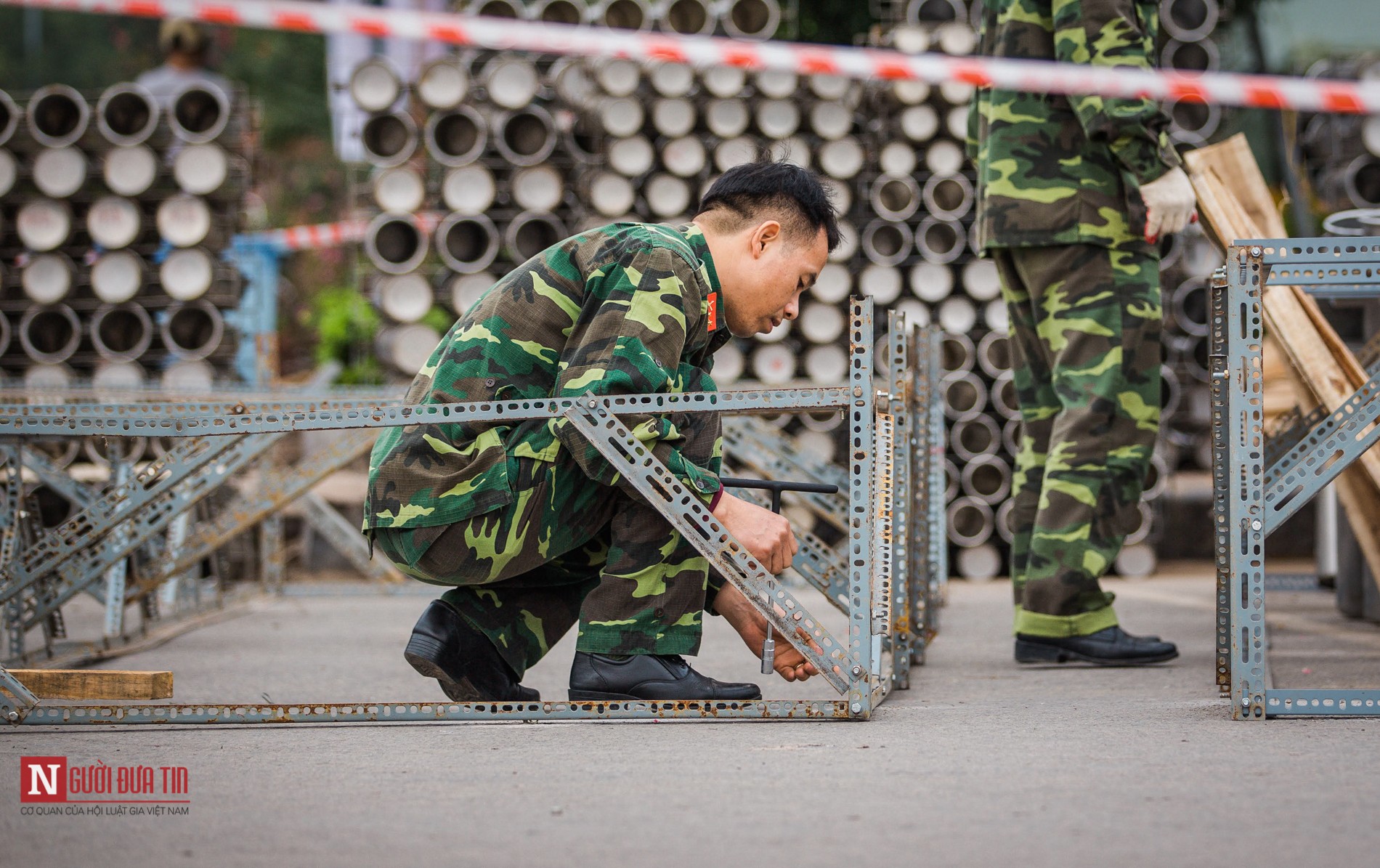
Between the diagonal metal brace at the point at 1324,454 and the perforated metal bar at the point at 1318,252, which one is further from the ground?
the perforated metal bar at the point at 1318,252

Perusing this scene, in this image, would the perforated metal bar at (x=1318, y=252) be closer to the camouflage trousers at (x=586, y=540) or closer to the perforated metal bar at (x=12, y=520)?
the camouflage trousers at (x=586, y=540)

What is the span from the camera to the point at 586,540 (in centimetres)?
291

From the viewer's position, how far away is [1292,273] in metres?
2.61

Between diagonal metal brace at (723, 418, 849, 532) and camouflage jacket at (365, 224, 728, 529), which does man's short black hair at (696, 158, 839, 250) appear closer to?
camouflage jacket at (365, 224, 728, 529)

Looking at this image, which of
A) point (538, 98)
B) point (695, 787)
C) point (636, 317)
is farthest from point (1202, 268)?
point (695, 787)

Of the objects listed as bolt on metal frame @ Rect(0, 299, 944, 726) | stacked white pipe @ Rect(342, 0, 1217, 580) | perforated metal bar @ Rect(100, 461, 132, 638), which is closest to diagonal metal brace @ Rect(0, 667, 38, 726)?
bolt on metal frame @ Rect(0, 299, 944, 726)

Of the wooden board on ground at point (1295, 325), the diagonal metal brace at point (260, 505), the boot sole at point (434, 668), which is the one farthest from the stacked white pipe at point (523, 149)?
the boot sole at point (434, 668)

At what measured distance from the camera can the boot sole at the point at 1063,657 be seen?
3.54 m

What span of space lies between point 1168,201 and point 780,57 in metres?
2.41

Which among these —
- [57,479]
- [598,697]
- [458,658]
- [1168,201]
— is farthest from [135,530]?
[1168,201]

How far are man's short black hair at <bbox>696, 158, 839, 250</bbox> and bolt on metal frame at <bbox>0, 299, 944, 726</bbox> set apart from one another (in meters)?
0.39

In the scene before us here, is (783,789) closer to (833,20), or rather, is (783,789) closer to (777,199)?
(777,199)

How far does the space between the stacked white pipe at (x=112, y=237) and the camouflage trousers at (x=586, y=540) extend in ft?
18.9

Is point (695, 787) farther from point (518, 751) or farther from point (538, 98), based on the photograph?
point (538, 98)
